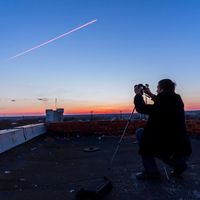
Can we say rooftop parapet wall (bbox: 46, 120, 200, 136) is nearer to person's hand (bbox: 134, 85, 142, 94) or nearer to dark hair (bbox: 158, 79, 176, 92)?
person's hand (bbox: 134, 85, 142, 94)

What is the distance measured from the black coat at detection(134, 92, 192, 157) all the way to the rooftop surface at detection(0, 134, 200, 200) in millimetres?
519

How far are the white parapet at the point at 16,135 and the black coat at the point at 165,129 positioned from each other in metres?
4.76

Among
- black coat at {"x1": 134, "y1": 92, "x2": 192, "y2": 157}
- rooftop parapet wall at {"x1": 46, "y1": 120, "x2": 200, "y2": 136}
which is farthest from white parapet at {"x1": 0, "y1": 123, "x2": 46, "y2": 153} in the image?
black coat at {"x1": 134, "y1": 92, "x2": 192, "y2": 157}

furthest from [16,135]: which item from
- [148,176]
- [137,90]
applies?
[148,176]

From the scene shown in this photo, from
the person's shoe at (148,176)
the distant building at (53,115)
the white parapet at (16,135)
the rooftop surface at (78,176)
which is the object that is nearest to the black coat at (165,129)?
the person's shoe at (148,176)

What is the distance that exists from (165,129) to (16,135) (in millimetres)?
6205

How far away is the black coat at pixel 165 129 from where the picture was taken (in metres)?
5.77

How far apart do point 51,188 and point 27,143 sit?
20.8ft

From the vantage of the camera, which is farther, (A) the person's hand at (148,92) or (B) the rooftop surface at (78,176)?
(A) the person's hand at (148,92)

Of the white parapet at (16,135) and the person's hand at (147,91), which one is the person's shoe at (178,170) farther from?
the white parapet at (16,135)

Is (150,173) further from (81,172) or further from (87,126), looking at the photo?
(87,126)

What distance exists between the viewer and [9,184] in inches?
230

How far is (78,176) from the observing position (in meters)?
6.32

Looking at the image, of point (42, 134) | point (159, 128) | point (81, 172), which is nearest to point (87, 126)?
point (42, 134)
